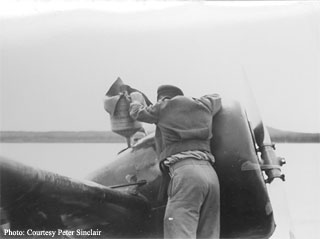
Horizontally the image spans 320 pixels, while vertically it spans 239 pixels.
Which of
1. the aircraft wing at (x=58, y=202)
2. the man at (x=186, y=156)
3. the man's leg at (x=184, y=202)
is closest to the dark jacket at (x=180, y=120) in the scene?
the man at (x=186, y=156)

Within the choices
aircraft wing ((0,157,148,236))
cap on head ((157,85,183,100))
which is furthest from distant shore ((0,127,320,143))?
cap on head ((157,85,183,100))

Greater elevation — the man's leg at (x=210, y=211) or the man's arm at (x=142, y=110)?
Answer: the man's arm at (x=142, y=110)

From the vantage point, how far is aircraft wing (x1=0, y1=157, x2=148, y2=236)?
2.22 m

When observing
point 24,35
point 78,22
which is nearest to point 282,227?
point 78,22

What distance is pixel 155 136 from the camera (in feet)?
7.59

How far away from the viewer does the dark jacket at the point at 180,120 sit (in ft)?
7.48

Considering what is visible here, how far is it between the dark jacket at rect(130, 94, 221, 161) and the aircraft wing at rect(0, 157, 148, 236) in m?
0.29

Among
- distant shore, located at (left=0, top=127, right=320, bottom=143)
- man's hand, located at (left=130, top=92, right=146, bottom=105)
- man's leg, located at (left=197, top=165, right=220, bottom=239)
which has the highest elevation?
man's hand, located at (left=130, top=92, right=146, bottom=105)

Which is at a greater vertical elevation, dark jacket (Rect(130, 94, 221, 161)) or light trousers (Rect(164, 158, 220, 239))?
dark jacket (Rect(130, 94, 221, 161))

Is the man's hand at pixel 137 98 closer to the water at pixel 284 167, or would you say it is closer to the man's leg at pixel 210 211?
the water at pixel 284 167

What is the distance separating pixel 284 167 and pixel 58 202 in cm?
105

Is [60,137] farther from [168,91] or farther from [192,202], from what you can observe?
[192,202]

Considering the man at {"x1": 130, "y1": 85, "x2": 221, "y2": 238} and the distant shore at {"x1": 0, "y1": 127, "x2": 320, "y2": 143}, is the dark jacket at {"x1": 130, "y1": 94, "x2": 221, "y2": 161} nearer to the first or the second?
the man at {"x1": 130, "y1": 85, "x2": 221, "y2": 238}

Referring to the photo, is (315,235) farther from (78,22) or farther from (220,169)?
(78,22)
